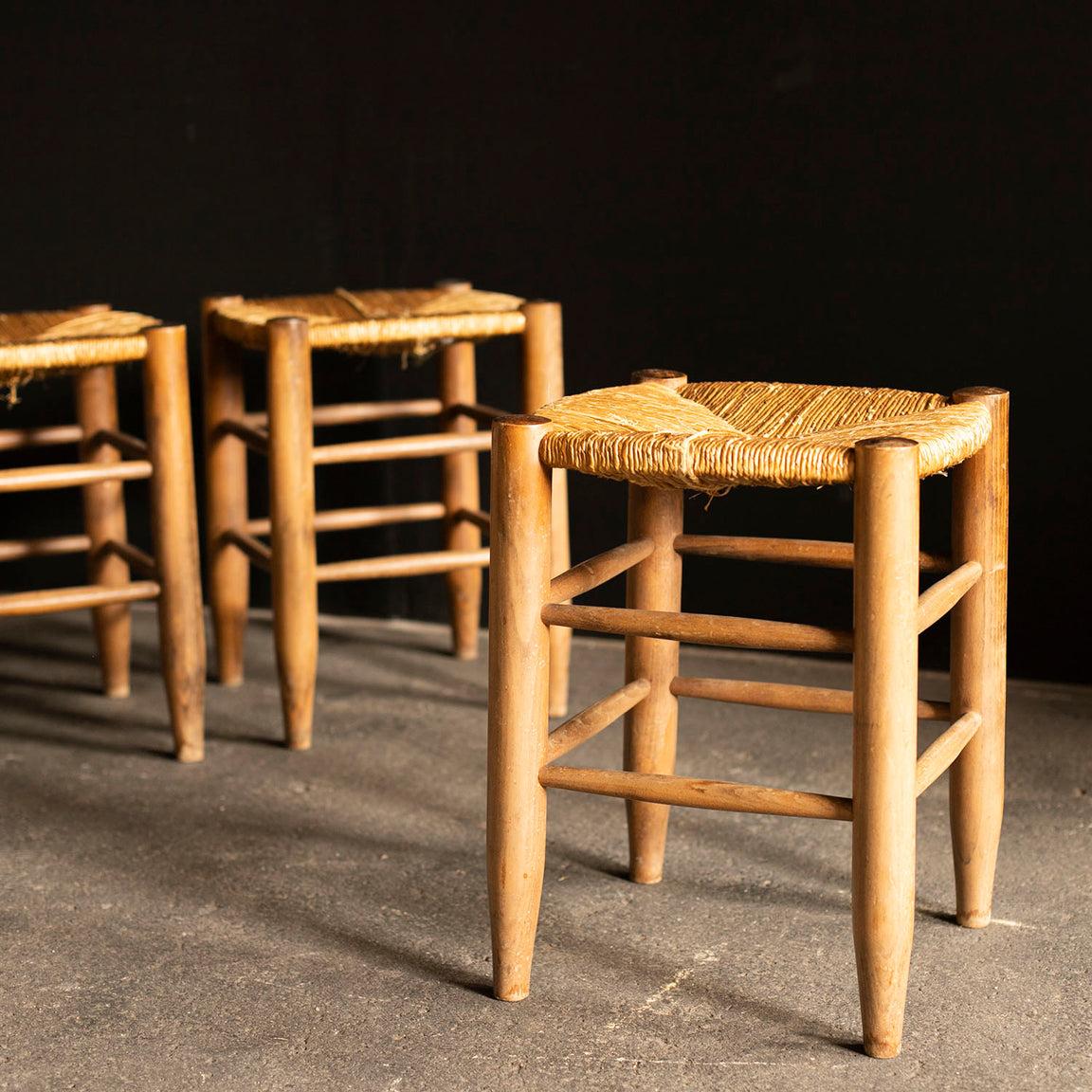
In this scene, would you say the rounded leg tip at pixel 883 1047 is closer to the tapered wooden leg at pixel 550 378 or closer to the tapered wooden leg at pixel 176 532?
the tapered wooden leg at pixel 550 378

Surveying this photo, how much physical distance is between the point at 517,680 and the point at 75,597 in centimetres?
88

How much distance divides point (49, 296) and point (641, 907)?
1.60 meters

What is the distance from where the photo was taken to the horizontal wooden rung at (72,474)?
1885mm

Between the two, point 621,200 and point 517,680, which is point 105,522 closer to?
point 621,200

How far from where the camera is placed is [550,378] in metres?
2.11

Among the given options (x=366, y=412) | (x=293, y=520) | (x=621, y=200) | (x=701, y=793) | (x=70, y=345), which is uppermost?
(x=621, y=200)

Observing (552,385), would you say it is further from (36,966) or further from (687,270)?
(36,966)

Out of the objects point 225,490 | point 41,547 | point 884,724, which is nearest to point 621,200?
point 225,490

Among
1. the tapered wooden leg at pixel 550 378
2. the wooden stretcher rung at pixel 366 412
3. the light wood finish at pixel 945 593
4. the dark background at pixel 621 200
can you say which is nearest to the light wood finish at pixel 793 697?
the light wood finish at pixel 945 593

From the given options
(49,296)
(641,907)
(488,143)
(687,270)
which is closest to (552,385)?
(687,270)

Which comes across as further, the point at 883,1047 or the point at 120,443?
the point at 120,443

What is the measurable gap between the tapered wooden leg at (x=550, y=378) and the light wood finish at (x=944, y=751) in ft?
2.37

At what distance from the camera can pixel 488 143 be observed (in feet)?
7.97

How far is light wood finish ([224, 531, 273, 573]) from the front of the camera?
6.81ft
